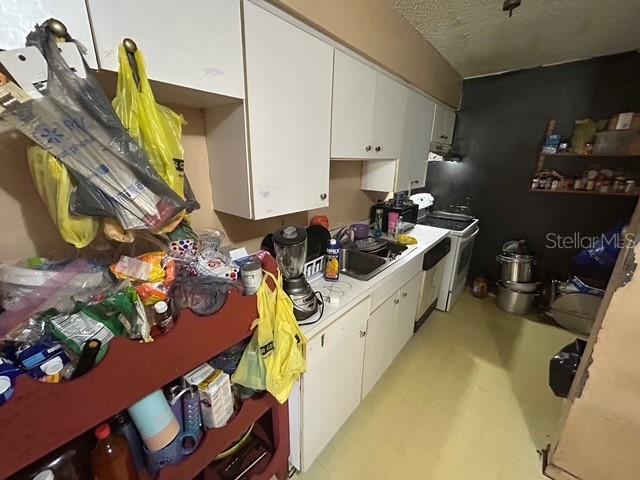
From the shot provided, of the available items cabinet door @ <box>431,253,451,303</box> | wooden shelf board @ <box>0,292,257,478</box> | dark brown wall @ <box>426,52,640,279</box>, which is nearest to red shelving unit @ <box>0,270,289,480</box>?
wooden shelf board @ <box>0,292,257,478</box>

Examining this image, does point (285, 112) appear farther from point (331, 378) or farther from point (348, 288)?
point (331, 378)

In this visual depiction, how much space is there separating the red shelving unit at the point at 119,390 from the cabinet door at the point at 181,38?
637 mm

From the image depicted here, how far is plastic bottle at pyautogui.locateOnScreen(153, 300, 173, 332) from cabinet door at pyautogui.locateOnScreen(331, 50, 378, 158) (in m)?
0.96

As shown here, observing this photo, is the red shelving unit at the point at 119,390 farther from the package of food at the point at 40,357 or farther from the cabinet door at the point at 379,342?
the cabinet door at the point at 379,342

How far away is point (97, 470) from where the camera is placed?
0.61 m

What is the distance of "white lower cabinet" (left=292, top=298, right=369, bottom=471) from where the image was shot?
3.51 ft

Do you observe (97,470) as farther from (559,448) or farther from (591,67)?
(591,67)

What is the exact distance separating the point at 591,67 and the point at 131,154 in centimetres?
326

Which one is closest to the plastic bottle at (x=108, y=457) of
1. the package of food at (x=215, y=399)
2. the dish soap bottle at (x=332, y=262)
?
the package of food at (x=215, y=399)

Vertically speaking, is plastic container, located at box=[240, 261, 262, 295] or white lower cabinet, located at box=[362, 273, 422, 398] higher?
plastic container, located at box=[240, 261, 262, 295]

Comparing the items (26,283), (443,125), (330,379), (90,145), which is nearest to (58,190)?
(90,145)

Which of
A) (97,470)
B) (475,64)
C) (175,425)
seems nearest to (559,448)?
(175,425)

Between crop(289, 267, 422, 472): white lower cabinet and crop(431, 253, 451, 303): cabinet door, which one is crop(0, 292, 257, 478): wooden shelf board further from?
crop(431, 253, 451, 303): cabinet door

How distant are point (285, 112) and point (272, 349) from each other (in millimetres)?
855
